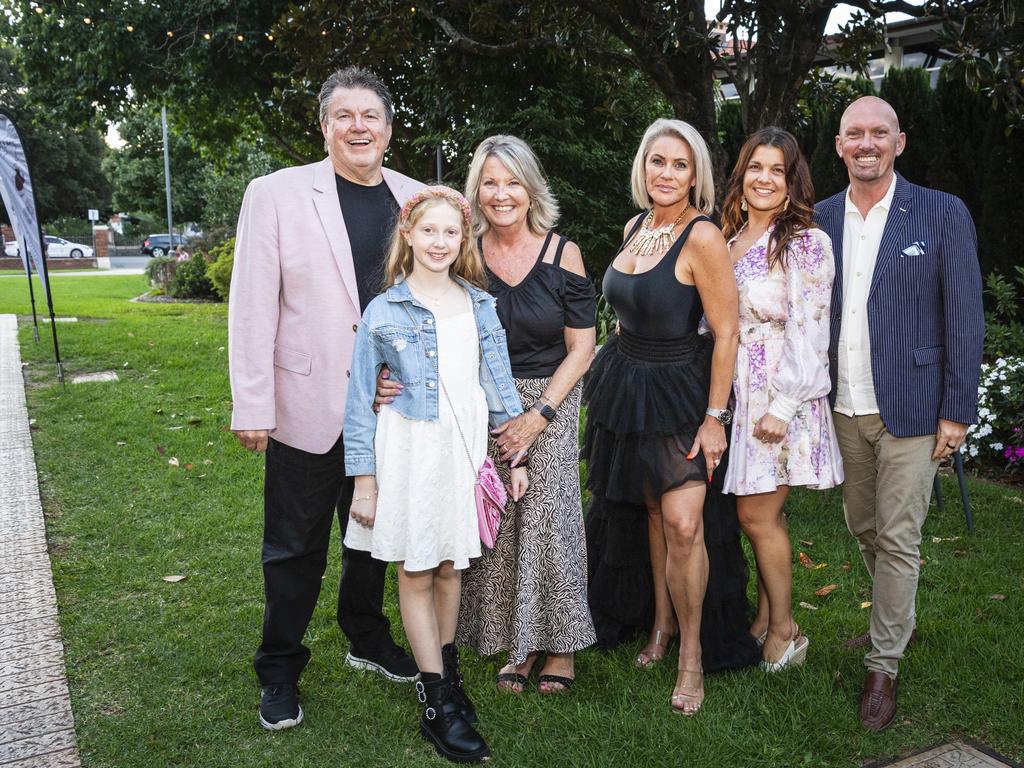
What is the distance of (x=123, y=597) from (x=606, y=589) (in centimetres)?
240

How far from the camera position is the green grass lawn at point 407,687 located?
3.02 m

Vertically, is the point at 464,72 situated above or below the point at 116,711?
above

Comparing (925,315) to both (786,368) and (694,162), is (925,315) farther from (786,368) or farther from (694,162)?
(694,162)

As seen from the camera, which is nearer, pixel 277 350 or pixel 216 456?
pixel 277 350

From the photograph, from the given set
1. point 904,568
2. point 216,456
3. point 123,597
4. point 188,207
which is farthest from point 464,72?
point 188,207

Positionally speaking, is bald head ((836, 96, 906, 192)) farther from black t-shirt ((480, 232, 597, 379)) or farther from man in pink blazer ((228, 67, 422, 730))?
man in pink blazer ((228, 67, 422, 730))

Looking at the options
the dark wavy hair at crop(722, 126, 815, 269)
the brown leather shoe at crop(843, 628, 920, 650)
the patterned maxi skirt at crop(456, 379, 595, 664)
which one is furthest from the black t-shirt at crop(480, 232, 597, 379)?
the brown leather shoe at crop(843, 628, 920, 650)

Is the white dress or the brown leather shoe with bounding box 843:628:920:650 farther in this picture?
the brown leather shoe with bounding box 843:628:920:650

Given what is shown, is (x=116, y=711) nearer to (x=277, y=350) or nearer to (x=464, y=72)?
(x=277, y=350)

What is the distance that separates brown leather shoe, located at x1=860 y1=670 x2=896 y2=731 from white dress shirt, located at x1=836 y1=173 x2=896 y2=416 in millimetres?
976

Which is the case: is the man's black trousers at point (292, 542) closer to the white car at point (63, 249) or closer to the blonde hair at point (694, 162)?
the blonde hair at point (694, 162)

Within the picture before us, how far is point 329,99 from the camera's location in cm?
310

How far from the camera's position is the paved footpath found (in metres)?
3.05

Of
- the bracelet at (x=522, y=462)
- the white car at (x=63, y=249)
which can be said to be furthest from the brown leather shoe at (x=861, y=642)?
the white car at (x=63, y=249)
